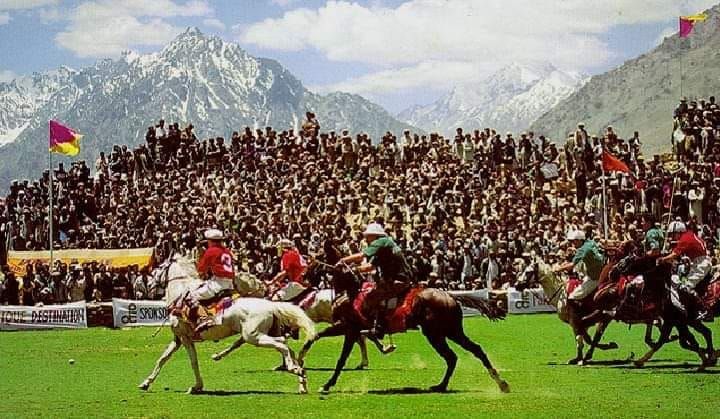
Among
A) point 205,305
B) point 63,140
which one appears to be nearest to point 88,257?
point 63,140

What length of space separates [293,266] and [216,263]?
12.7 feet

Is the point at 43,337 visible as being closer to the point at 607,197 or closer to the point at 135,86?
the point at 607,197

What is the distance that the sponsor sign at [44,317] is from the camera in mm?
26438

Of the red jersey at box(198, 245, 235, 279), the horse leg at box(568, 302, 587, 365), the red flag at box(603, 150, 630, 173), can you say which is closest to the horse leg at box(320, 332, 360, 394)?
the red jersey at box(198, 245, 235, 279)

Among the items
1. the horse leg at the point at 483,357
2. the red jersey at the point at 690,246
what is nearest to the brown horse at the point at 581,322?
the red jersey at the point at 690,246

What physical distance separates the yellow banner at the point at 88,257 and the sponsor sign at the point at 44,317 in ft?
8.31

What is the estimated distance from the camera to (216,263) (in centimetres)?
1369

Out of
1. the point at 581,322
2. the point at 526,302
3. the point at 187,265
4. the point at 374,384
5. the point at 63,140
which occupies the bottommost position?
the point at 526,302

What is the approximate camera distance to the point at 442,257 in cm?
2612

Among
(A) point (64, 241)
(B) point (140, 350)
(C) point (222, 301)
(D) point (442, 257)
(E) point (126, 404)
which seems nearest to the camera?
(E) point (126, 404)

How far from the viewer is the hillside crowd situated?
26234 millimetres

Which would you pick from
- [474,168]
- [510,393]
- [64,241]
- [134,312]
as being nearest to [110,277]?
[134,312]

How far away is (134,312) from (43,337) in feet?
9.16

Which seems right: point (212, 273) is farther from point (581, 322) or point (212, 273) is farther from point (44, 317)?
point (44, 317)
